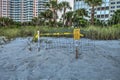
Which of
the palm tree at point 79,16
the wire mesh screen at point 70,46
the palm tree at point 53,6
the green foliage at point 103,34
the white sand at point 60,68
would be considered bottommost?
the white sand at point 60,68

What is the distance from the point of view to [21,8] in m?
A: 109

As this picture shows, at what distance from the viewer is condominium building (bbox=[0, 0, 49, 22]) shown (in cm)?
10769

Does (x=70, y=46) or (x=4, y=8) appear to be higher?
(x=4, y=8)

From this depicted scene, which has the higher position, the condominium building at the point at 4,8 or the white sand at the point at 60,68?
the condominium building at the point at 4,8

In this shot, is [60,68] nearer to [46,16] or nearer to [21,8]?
[46,16]

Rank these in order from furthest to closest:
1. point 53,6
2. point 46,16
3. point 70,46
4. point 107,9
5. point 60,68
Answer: point 107,9
point 46,16
point 53,6
point 70,46
point 60,68

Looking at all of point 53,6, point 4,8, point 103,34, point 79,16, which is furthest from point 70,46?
point 4,8

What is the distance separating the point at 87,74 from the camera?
7.99 m

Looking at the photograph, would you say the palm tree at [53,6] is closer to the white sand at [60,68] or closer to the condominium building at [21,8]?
the condominium building at [21,8]

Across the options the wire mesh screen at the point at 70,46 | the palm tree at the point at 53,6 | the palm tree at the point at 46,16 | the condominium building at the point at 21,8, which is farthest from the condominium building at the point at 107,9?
the wire mesh screen at the point at 70,46

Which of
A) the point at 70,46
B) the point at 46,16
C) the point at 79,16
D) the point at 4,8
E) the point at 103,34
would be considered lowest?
the point at 70,46

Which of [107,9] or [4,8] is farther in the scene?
[107,9]

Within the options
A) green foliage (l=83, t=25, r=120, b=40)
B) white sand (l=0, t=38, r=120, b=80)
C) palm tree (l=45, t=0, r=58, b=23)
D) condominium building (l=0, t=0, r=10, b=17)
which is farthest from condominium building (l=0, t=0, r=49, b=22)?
white sand (l=0, t=38, r=120, b=80)

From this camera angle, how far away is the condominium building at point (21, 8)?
353 feet
